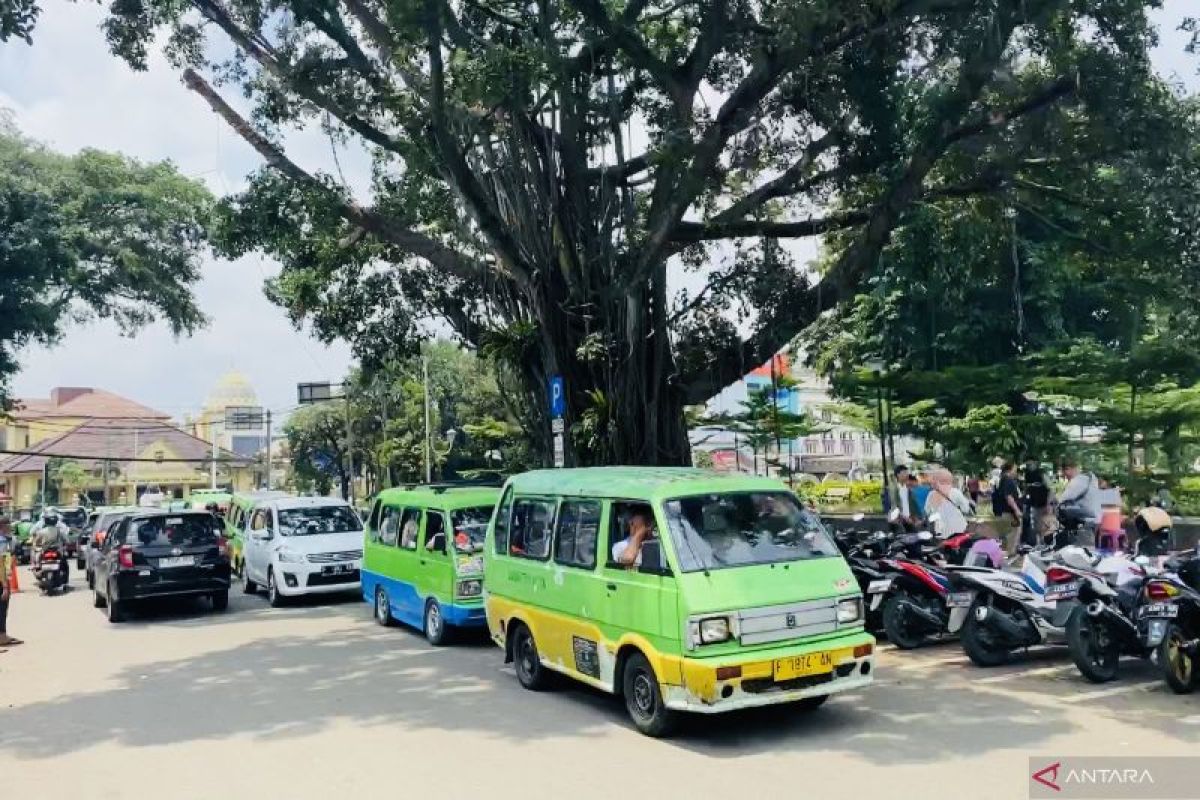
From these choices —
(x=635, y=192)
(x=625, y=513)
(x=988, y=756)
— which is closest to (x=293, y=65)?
(x=635, y=192)

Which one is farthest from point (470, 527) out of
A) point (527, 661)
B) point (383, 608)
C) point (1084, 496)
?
point (1084, 496)

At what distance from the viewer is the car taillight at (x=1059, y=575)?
27.5 ft

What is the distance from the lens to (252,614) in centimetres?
1491

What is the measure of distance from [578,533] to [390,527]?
528cm

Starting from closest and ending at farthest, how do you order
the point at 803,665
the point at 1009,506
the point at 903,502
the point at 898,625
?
the point at 803,665 → the point at 898,625 → the point at 1009,506 → the point at 903,502

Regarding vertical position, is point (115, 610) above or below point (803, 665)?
below

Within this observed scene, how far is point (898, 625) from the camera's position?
10016 millimetres

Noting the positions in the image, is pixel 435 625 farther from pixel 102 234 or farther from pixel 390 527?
pixel 102 234

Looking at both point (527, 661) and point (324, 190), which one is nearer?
point (527, 661)

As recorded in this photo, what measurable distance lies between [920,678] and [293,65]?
1035cm

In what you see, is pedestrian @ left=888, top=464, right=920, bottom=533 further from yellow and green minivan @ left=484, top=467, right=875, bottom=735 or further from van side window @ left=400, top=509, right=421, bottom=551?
van side window @ left=400, top=509, right=421, bottom=551

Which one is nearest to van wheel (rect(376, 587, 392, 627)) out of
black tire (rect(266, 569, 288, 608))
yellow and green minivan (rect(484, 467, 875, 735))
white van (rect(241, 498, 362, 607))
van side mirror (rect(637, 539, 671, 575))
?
white van (rect(241, 498, 362, 607))

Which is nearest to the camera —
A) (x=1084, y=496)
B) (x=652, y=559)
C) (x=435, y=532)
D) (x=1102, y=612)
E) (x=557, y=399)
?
(x=652, y=559)

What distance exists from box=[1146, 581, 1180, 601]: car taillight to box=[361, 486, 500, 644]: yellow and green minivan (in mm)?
6268
